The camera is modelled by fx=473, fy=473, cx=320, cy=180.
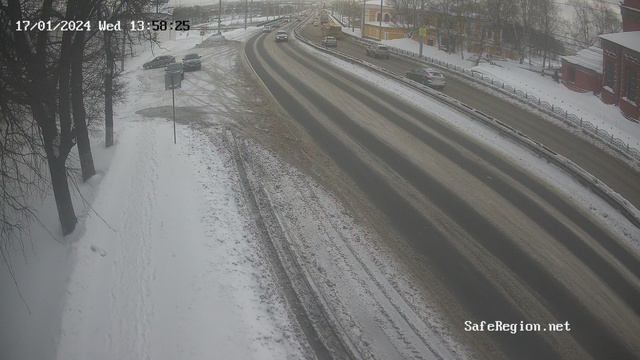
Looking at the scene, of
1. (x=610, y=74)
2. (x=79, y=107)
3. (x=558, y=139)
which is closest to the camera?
(x=79, y=107)

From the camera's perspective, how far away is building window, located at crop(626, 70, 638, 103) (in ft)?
89.4

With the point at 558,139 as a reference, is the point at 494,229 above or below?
below

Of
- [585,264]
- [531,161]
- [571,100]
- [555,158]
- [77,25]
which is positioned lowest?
[585,264]

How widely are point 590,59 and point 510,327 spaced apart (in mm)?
32790

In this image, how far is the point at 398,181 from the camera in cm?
1738

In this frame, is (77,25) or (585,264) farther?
(77,25)

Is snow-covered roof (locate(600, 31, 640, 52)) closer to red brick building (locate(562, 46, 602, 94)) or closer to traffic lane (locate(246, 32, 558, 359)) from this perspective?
red brick building (locate(562, 46, 602, 94))

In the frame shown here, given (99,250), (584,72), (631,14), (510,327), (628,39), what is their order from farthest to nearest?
(584,72) → (631,14) → (628,39) → (99,250) → (510,327)

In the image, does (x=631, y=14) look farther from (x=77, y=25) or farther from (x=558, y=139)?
(x=77, y=25)

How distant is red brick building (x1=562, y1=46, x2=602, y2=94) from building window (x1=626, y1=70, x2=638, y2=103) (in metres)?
4.38

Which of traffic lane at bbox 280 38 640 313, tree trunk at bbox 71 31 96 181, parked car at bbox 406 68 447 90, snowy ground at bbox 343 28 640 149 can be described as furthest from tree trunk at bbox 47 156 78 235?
parked car at bbox 406 68 447 90

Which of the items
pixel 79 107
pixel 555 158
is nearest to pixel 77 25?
pixel 79 107

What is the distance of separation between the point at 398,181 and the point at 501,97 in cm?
1704

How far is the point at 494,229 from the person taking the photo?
46.6 feet
